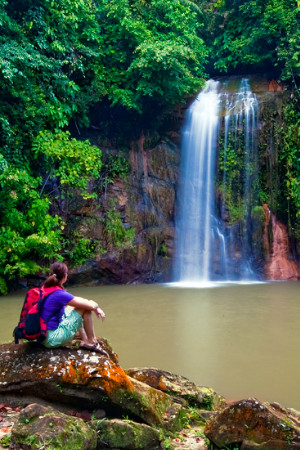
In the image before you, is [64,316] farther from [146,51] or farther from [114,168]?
[146,51]

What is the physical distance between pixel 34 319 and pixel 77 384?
2.08ft

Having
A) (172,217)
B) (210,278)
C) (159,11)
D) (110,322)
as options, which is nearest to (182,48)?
(159,11)

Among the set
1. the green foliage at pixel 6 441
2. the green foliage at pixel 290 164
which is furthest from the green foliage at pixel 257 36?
the green foliage at pixel 6 441

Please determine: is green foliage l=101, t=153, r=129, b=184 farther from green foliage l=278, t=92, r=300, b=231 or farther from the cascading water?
green foliage l=278, t=92, r=300, b=231

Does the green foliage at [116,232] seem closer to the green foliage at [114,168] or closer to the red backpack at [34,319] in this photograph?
the green foliage at [114,168]

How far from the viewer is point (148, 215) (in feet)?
50.0

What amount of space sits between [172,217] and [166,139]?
315cm

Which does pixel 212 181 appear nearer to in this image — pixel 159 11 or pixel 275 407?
pixel 159 11

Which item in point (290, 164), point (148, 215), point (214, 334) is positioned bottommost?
point (214, 334)

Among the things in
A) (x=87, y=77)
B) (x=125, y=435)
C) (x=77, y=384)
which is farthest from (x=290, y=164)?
(x=125, y=435)

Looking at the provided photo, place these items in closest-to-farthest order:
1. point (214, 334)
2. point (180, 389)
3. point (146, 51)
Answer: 1. point (180, 389)
2. point (214, 334)
3. point (146, 51)

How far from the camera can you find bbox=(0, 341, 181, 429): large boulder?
328 cm

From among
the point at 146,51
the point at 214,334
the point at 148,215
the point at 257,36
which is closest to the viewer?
the point at 214,334

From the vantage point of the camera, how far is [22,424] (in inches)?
106
